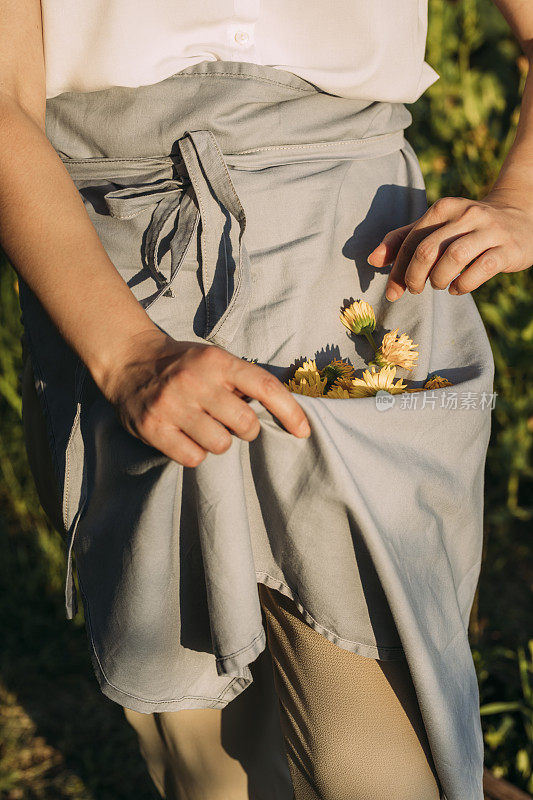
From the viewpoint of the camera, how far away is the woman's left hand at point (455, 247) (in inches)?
32.4

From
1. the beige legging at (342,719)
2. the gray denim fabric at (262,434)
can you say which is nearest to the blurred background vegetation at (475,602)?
the beige legging at (342,719)

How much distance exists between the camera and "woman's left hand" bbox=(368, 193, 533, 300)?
82 cm

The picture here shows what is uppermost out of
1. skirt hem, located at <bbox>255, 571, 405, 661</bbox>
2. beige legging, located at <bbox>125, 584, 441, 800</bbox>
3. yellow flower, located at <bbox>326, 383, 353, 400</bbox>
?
yellow flower, located at <bbox>326, 383, 353, 400</bbox>

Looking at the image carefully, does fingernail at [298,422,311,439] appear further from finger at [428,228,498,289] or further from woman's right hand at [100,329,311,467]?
finger at [428,228,498,289]

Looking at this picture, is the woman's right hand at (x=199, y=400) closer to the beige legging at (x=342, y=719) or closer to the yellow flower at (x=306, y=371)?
the yellow flower at (x=306, y=371)

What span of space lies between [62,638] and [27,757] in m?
0.37

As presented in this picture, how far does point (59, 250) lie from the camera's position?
778 mm

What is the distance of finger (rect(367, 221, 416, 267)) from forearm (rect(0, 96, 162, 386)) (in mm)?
297

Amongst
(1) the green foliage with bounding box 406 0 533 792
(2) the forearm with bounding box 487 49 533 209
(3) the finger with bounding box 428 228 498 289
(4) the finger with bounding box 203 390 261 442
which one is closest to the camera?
(4) the finger with bounding box 203 390 261 442

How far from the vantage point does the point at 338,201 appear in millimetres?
924

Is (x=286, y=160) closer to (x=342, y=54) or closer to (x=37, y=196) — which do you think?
(x=342, y=54)

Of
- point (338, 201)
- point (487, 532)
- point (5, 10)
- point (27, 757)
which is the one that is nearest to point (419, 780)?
point (338, 201)

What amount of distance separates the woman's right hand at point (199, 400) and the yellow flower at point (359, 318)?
0.71ft

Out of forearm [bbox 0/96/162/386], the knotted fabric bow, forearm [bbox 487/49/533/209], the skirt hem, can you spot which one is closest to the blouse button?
the knotted fabric bow
